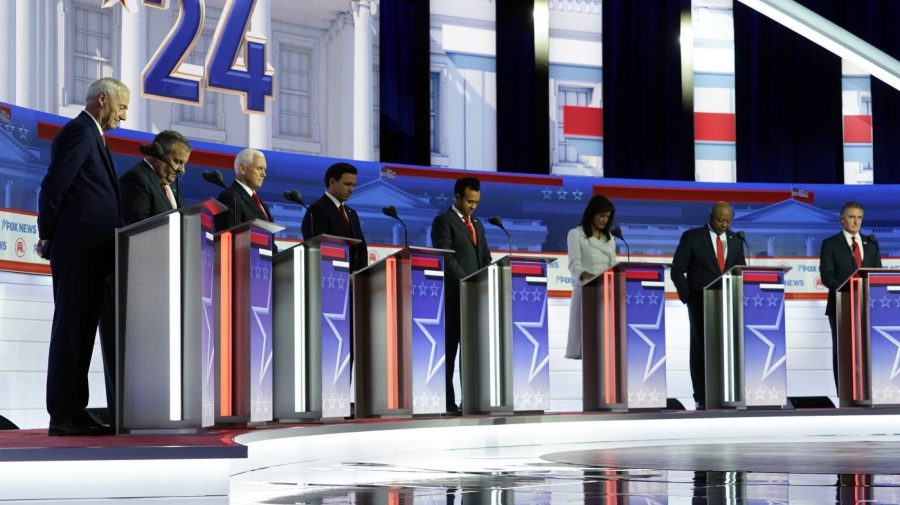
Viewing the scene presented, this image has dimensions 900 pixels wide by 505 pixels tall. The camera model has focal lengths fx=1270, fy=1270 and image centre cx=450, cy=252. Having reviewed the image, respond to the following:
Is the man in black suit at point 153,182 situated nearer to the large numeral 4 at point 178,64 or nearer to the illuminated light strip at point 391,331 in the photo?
the illuminated light strip at point 391,331

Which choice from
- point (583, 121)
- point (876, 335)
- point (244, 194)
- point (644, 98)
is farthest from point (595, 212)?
point (644, 98)

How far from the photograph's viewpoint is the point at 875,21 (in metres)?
10.5

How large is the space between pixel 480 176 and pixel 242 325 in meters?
A: 5.16

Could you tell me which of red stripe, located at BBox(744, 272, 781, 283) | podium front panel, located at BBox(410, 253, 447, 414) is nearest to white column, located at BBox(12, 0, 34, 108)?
podium front panel, located at BBox(410, 253, 447, 414)

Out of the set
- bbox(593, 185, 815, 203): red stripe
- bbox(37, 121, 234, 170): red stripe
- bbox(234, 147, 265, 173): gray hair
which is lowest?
bbox(234, 147, 265, 173): gray hair

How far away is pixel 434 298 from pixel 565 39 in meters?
4.97

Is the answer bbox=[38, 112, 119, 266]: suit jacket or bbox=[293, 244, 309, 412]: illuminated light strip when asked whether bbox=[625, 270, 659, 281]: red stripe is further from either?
bbox=[38, 112, 119, 266]: suit jacket

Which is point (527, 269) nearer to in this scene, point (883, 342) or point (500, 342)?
point (500, 342)

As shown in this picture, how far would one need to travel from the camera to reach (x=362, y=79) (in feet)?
29.6

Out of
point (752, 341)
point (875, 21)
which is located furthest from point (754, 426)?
point (875, 21)

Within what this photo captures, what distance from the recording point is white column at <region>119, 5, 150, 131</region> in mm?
7684

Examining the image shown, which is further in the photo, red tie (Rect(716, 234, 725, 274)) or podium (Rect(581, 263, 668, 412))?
red tie (Rect(716, 234, 725, 274))

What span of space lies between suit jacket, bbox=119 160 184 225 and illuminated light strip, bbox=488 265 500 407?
2081 mm

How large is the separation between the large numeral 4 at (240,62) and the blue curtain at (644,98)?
10.1ft
